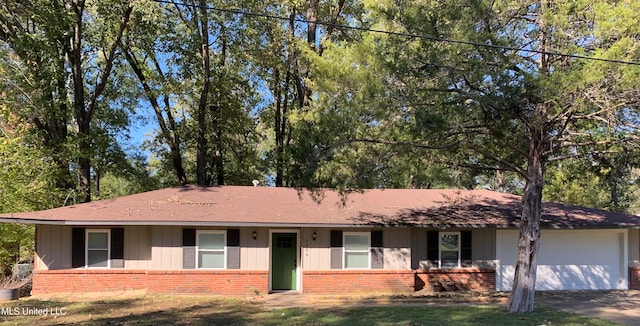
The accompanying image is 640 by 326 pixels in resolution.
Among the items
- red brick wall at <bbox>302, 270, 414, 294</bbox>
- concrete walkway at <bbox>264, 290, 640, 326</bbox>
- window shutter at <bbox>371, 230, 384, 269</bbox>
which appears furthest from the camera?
window shutter at <bbox>371, 230, 384, 269</bbox>

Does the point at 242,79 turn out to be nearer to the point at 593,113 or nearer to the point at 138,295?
the point at 138,295

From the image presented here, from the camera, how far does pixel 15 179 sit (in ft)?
54.1

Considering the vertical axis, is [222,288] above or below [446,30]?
below

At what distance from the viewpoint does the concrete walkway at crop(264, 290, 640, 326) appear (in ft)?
41.1

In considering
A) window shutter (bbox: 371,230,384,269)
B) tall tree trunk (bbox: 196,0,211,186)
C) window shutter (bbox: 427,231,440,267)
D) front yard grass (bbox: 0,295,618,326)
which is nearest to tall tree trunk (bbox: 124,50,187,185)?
tall tree trunk (bbox: 196,0,211,186)

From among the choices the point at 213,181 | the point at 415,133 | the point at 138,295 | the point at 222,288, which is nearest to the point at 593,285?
the point at 415,133

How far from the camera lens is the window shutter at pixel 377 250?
50.6ft

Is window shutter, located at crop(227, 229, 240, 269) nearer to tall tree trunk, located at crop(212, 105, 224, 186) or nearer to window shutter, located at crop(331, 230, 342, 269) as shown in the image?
window shutter, located at crop(331, 230, 342, 269)

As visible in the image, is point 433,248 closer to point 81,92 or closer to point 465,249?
point 465,249

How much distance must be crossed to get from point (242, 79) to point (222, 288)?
12.6m

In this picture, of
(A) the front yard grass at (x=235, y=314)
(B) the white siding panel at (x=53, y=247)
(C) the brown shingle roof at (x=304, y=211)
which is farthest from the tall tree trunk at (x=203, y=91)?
(A) the front yard grass at (x=235, y=314)

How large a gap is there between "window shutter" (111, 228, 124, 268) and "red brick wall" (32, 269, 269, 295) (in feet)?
0.87

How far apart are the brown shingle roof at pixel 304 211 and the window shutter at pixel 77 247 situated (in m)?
0.66

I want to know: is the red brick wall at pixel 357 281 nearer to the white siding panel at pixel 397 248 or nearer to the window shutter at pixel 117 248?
the white siding panel at pixel 397 248
